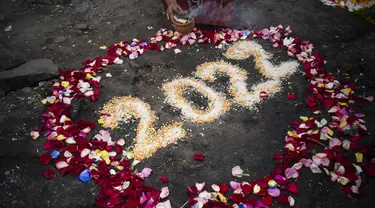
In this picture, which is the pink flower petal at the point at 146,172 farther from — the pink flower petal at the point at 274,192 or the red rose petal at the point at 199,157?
the pink flower petal at the point at 274,192

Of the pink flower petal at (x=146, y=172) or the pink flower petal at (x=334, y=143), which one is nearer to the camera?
the pink flower petal at (x=146, y=172)

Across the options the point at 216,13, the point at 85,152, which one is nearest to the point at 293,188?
the point at 85,152

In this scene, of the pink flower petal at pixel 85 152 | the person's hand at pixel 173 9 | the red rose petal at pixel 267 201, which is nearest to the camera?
the red rose petal at pixel 267 201

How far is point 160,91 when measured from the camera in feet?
13.6

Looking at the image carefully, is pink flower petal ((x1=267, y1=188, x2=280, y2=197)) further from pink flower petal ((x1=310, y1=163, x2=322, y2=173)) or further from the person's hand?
the person's hand

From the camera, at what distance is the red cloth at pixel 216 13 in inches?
203

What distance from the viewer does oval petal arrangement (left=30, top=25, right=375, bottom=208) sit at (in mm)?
2869

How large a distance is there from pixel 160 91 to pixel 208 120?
3.06ft

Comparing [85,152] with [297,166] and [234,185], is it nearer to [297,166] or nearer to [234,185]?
[234,185]

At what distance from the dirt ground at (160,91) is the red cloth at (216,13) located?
1.41ft

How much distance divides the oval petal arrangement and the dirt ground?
0.11m

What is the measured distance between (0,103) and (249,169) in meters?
3.49

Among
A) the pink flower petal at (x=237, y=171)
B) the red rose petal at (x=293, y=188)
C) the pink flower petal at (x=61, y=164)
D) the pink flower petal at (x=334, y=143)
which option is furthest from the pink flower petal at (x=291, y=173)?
the pink flower petal at (x=61, y=164)

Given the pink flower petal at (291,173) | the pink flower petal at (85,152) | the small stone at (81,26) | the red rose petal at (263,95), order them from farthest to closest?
the small stone at (81,26)
the red rose petal at (263,95)
the pink flower petal at (85,152)
the pink flower petal at (291,173)
